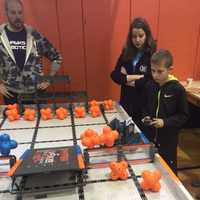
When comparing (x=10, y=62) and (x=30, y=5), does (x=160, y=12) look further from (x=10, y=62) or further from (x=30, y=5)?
(x=10, y=62)

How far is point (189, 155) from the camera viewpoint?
2.70 m

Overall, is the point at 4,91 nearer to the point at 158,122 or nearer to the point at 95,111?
the point at 95,111

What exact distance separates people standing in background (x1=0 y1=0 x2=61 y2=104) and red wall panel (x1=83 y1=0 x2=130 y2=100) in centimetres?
73

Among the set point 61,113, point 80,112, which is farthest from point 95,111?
point 61,113

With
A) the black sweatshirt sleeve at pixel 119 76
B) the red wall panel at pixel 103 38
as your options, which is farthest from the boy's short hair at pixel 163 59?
the red wall panel at pixel 103 38

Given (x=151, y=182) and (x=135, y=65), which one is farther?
(x=135, y=65)

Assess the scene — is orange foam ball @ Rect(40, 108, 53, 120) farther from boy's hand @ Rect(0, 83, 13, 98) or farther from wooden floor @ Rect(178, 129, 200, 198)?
wooden floor @ Rect(178, 129, 200, 198)

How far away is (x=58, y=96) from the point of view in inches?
70.2

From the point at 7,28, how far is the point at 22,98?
588mm

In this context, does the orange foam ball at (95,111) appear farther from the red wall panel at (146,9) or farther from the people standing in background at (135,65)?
the red wall panel at (146,9)

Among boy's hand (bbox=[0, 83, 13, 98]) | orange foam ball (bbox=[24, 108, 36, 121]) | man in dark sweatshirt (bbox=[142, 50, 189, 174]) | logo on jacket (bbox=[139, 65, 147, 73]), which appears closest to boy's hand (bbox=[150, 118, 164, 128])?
man in dark sweatshirt (bbox=[142, 50, 189, 174])

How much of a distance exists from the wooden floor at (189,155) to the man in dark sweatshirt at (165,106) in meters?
0.63

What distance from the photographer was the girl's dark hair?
1918 mm

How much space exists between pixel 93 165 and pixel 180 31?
7.06ft
